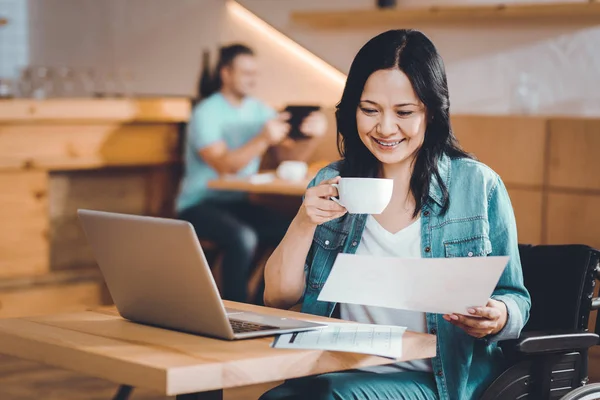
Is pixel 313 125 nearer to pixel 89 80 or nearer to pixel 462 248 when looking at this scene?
pixel 89 80

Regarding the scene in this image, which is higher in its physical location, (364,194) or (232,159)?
(364,194)

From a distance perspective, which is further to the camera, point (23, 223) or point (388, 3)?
point (388, 3)

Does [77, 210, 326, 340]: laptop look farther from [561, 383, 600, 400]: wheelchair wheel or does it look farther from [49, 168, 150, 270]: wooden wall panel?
[49, 168, 150, 270]: wooden wall panel

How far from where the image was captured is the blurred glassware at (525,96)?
16.4ft

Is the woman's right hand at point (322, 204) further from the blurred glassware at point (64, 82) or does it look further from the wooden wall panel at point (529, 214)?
the blurred glassware at point (64, 82)

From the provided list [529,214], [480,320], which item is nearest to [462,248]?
[480,320]

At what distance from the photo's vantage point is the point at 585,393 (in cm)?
201

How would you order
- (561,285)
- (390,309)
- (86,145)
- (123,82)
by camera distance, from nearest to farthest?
(390,309)
(561,285)
(86,145)
(123,82)

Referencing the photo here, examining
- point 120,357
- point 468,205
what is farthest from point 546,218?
point 120,357

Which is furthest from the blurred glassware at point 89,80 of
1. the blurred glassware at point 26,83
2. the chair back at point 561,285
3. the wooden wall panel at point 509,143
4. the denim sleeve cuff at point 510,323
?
the denim sleeve cuff at point 510,323

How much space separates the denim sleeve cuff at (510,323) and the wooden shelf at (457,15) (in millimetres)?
3108

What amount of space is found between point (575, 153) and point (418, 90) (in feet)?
8.37

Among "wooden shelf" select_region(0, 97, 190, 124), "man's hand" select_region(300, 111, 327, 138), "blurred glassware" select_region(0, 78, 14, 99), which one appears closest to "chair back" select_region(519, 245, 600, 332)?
"man's hand" select_region(300, 111, 327, 138)

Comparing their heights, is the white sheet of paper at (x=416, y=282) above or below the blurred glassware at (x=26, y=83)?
below
